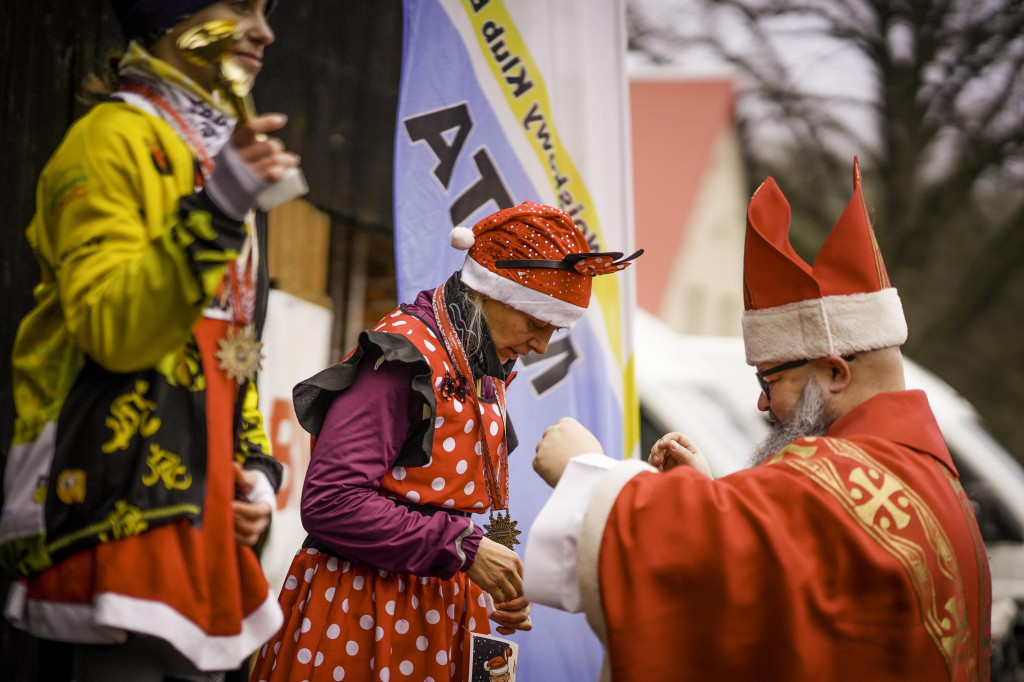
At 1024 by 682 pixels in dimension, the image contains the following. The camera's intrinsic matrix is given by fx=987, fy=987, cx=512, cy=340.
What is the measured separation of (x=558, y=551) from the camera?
1961 mm

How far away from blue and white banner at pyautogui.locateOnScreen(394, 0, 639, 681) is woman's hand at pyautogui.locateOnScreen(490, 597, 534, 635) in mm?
848

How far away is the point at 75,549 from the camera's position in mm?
1523

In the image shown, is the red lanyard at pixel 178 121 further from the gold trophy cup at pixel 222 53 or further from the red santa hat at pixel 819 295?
the red santa hat at pixel 819 295

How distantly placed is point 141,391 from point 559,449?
91 centimetres

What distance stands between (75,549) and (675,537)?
41.9 inches

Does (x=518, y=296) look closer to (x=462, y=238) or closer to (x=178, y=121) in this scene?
(x=462, y=238)

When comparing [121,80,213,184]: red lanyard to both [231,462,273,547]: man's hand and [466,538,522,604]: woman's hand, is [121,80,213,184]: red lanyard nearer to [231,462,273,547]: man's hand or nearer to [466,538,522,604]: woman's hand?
[231,462,273,547]: man's hand

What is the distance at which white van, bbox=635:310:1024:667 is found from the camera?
6266 mm

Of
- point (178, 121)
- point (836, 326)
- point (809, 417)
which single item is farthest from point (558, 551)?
point (178, 121)

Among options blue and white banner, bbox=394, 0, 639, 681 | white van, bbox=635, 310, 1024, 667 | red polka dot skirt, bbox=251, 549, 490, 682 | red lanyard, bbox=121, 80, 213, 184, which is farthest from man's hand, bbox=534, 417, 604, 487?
white van, bbox=635, 310, 1024, 667

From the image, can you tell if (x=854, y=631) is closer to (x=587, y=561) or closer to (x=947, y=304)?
(x=587, y=561)

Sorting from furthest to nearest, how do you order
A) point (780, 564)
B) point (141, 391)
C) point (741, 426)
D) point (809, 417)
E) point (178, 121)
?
point (741, 426), point (809, 417), point (780, 564), point (178, 121), point (141, 391)

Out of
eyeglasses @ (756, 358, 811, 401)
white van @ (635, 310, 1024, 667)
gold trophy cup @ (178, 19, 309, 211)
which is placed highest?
gold trophy cup @ (178, 19, 309, 211)

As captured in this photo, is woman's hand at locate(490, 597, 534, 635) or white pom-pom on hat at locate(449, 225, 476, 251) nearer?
woman's hand at locate(490, 597, 534, 635)
